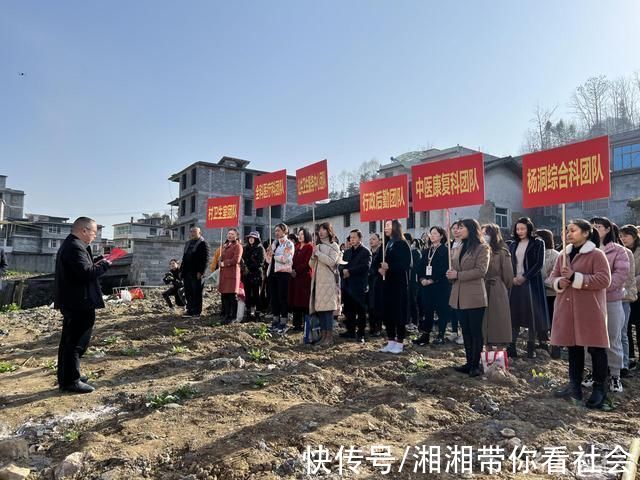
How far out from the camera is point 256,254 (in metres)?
8.48

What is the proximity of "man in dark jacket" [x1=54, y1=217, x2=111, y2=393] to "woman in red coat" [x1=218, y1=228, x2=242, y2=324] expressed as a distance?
3.71m

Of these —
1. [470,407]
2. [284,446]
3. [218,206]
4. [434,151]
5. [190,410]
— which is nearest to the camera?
[284,446]

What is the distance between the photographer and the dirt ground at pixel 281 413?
2863mm

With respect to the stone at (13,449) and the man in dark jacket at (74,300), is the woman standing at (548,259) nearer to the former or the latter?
the man in dark jacket at (74,300)

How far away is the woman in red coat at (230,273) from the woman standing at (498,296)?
174 inches

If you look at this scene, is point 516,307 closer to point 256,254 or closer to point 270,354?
point 270,354

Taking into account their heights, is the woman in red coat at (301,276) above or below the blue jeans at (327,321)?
above

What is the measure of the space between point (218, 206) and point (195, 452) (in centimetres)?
856

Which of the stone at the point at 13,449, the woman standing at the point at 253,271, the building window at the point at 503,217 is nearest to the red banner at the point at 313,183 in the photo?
the woman standing at the point at 253,271

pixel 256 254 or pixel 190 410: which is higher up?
pixel 256 254

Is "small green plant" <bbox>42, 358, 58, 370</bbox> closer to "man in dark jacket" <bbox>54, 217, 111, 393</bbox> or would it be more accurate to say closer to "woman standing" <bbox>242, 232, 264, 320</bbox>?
"man in dark jacket" <bbox>54, 217, 111, 393</bbox>

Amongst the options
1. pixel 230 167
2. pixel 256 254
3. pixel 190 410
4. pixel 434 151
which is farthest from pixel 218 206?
pixel 230 167

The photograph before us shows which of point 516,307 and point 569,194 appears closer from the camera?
point 569,194

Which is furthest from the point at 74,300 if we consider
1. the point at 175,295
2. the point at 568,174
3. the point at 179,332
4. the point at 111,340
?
the point at 175,295
